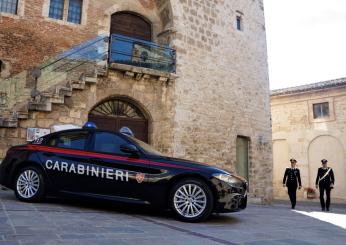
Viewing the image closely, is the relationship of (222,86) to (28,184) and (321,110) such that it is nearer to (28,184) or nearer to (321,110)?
(28,184)

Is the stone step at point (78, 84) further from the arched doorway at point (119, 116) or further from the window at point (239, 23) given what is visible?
the window at point (239, 23)

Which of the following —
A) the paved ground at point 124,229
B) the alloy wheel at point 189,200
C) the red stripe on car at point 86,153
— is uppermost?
the red stripe on car at point 86,153

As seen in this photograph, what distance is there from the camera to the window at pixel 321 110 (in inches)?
931

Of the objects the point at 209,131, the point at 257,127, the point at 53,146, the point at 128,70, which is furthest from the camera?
the point at 257,127

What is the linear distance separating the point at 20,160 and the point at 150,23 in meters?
9.75

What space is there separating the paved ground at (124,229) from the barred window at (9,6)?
848 centimetres

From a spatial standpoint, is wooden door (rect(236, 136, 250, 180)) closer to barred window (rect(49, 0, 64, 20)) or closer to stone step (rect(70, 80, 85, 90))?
stone step (rect(70, 80, 85, 90))

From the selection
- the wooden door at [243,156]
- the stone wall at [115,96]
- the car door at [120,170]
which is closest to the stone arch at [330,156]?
the wooden door at [243,156]

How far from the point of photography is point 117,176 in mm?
6125

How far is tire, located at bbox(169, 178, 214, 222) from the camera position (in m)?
5.84

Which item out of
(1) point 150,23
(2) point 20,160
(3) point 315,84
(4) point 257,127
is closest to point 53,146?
(2) point 20,160

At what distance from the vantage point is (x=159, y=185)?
19.6ft

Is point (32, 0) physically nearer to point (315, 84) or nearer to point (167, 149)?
point (167, 149)

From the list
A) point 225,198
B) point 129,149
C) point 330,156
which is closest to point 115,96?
point 129,149
